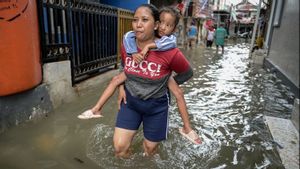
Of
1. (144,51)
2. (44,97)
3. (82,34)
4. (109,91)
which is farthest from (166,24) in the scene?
(82,34)

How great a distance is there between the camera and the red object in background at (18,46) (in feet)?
10.2

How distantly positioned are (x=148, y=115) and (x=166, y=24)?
936mm

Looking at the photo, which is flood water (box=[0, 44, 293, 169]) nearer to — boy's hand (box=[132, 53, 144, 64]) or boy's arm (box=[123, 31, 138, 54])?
boy's hand (box=[132, 53, 144, 64])

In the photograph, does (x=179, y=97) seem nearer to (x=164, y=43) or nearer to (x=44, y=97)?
(x=164, y=43)

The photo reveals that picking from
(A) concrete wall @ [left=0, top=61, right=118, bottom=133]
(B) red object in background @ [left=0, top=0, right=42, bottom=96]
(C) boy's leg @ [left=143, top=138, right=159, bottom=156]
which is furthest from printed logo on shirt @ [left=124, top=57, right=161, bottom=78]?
(A) concrete wall @ [left=0, top=61, right=118, bottom=133]

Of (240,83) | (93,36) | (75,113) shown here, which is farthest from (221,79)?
(75,113)

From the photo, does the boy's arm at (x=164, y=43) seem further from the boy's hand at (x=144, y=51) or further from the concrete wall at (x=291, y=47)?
the concrete wall at (x=291, y=47)

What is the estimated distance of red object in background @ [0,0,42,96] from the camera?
10.2ft

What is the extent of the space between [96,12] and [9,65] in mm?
2930

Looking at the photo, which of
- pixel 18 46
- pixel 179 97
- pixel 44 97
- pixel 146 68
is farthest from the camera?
pixel 44 97

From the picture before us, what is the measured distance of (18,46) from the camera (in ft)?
10.8

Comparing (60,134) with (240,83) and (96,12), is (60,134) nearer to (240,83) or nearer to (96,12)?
(96,12)

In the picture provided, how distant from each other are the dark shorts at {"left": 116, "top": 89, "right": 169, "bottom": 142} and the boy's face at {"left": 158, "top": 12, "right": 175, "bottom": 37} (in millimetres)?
635

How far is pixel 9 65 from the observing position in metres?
3.24
